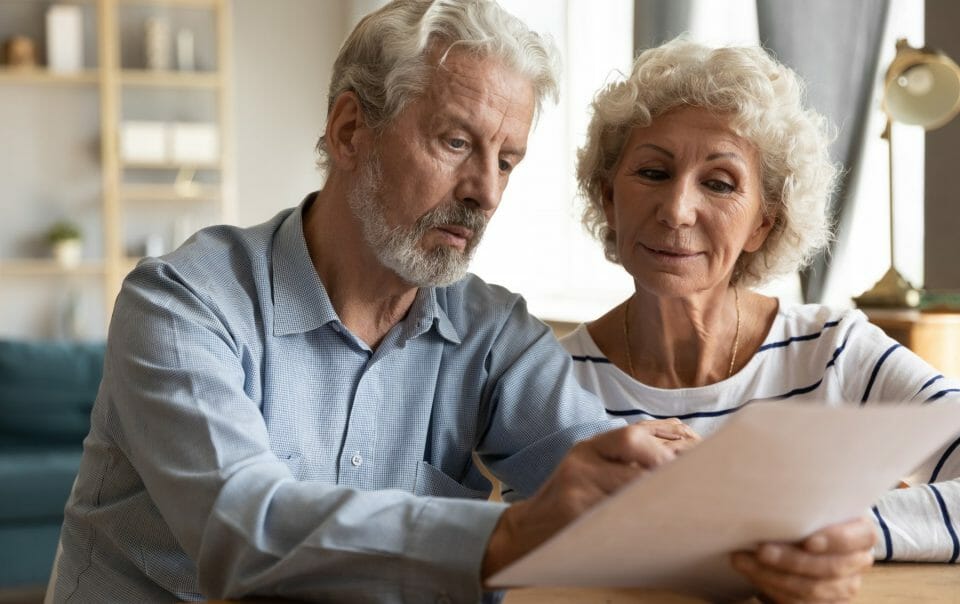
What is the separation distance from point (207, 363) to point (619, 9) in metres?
4.33

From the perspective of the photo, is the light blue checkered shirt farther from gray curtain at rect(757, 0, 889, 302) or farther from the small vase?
the small vase

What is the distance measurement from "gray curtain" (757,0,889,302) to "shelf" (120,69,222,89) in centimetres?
412

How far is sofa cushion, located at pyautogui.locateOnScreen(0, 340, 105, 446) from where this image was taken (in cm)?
410

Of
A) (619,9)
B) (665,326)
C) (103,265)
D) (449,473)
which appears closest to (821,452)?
(449,473)

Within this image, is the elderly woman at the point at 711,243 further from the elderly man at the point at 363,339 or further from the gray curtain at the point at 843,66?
the gray curtain at the point at 843,66

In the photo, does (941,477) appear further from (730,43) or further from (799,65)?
(799,65)

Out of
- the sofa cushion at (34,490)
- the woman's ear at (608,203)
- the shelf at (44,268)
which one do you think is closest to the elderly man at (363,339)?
the woman's ear at (608,203)

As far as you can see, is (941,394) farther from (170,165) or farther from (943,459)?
(170,165)

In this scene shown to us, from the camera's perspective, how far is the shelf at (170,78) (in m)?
6.59

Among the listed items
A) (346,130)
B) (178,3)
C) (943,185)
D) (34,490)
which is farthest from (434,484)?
(178,3)

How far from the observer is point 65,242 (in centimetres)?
660

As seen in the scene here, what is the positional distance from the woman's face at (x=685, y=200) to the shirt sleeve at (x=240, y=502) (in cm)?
75

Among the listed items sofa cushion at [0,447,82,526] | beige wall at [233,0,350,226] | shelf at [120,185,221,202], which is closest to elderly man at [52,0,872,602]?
sofa cushion at [0,447,82,526]

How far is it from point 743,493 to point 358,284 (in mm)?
802
